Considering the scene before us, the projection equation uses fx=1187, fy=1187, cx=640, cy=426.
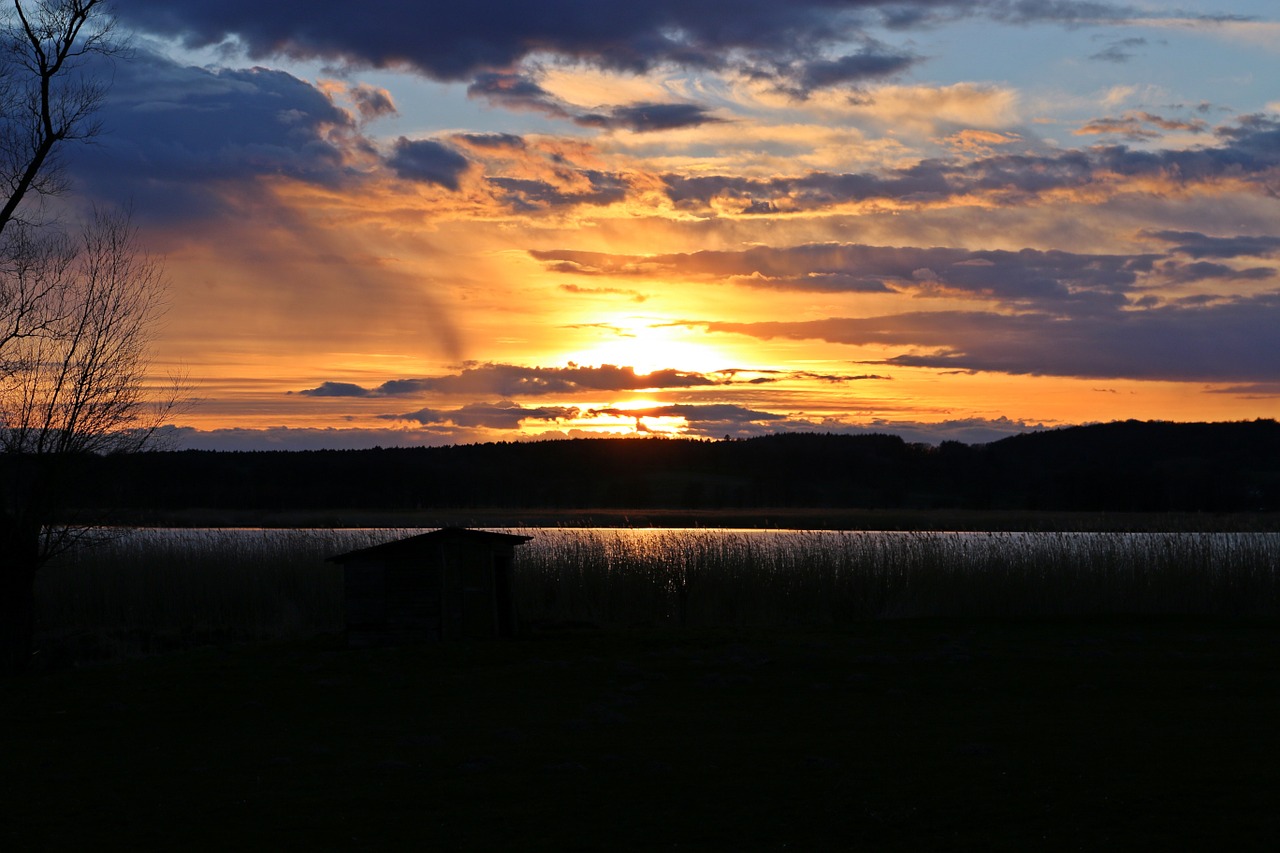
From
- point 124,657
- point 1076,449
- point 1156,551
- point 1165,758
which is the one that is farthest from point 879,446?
point 1165,758

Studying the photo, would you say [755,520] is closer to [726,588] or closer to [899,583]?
[899,583]

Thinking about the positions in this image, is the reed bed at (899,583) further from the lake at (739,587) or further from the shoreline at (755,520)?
the shoreline at (755,520)

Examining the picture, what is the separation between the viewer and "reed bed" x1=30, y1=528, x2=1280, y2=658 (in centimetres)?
2206

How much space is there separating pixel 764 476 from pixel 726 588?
82.2m

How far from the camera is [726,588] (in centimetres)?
2352

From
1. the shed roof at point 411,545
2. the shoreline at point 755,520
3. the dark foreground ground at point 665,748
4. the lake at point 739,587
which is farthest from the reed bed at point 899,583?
the shoreline at point 755,520

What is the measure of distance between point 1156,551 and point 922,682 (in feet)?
42.6

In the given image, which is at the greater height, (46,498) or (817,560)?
(46,498)

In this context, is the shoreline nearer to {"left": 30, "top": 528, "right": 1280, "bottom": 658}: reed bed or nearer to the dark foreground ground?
{"left": 30, "top": 528, "right": 1280, "bottom": 658}: reed bed

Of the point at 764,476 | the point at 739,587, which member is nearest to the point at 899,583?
the point at 739,587

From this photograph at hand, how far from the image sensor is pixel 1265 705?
1092 cm

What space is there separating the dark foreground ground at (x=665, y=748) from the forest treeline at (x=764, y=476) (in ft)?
227

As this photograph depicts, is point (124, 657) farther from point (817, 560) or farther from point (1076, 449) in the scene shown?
point (1076, 449)

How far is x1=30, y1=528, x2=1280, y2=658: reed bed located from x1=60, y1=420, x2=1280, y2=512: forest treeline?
190 feet
